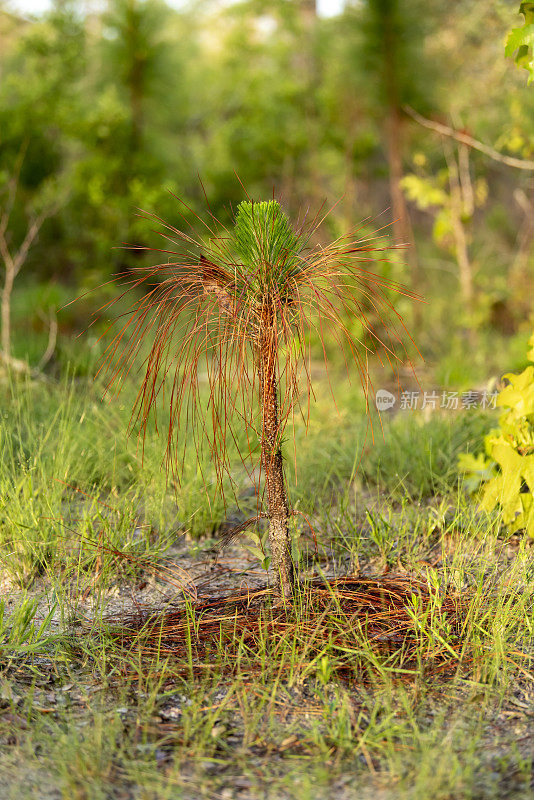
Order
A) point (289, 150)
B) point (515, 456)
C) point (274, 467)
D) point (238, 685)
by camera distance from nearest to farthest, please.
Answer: point (238, 685), point (274, 467), point (515, 456), point (289, 150)

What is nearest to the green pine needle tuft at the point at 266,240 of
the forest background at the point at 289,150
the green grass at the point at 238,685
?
the green grass at the point at 238,685

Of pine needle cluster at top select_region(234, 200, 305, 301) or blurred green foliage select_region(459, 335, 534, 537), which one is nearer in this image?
pine needle cluster at top select_region(234, 200, 305, 301)

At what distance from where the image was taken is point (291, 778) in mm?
1583

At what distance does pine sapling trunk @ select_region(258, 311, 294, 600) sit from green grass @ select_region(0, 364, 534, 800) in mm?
166

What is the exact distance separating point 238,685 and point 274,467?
1.99ft

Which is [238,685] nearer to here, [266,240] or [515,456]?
[266,240]

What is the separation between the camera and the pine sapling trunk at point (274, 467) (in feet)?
6.77

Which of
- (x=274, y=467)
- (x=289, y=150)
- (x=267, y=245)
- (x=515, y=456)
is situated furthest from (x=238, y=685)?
(x=289, y=150)

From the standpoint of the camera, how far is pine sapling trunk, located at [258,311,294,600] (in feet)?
6.77

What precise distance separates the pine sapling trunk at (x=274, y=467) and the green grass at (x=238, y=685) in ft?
0.55

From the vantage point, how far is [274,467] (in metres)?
2.14

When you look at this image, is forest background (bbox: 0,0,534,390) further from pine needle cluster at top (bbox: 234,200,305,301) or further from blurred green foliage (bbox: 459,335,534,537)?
pine needle cluster at top (bbox: 234,200,305,301)

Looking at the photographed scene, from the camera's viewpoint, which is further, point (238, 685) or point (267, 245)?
point (267, 245)

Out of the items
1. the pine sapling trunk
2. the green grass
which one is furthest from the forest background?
the pine sapling trunk
